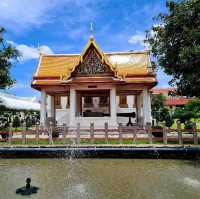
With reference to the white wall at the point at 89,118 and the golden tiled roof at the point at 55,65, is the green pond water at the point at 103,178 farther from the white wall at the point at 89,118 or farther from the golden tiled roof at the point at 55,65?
the golden tiled roof at the point at 55,65

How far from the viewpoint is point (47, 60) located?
68.0 feet

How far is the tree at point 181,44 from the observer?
12.4 metres

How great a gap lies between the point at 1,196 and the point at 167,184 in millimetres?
3909

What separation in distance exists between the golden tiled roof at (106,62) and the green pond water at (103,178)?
7.14 meters

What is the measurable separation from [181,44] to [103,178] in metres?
7.40

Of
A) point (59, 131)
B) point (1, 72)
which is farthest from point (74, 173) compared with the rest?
point (1, 72)

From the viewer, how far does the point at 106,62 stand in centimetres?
1733

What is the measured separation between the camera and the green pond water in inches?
277

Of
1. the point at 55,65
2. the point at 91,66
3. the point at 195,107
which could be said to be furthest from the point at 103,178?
the point at 195,107

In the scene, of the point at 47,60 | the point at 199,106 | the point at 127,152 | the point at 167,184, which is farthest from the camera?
the point at 199,106

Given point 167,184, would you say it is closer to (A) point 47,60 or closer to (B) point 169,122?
(A) point 47,60

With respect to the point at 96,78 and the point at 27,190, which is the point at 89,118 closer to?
the point at 96,78

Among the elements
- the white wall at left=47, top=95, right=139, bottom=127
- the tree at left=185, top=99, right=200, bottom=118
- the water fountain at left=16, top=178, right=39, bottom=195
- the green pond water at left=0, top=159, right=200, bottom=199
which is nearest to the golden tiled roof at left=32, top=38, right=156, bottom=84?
the white wall at left=47, top=95, right=139, bottom=127

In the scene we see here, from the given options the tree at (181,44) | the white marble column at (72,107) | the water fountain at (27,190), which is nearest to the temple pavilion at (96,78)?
the white marble column at (72,107)
